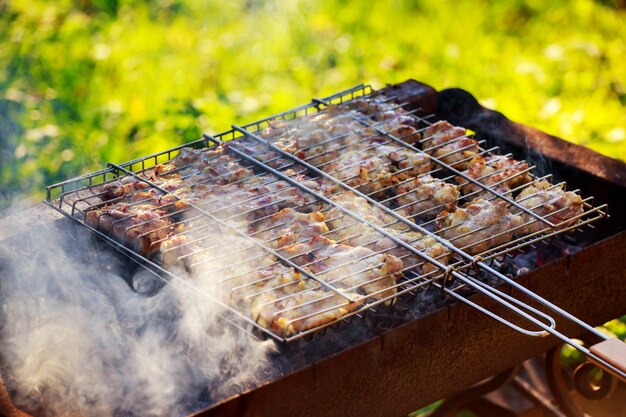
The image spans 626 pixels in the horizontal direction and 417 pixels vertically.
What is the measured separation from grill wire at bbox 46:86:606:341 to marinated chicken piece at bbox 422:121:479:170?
0.04ft

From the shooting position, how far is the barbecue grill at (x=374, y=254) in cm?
301

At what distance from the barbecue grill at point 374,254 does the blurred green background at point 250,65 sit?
2339 mm

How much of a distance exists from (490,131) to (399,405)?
2.02m

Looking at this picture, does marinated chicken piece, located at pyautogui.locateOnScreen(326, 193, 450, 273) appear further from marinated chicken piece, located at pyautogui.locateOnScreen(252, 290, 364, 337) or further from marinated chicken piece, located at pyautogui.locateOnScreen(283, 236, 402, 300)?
marinated chicken piece, located at pyautogui.locateOnScreen(252, 290, 364, 337)

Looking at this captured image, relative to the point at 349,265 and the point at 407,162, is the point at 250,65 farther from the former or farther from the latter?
the point at 349,265

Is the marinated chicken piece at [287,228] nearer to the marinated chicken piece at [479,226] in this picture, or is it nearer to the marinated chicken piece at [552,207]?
the marinated chicken piece at [479,226]

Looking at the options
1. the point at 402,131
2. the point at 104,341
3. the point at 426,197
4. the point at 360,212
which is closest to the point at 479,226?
the point at 426,197

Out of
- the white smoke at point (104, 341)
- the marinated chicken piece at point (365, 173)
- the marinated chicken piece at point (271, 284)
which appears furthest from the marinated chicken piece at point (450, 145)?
the white smoke at point (104, 341)

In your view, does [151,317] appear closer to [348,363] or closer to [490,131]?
[348,363]

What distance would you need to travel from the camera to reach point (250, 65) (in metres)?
7.95

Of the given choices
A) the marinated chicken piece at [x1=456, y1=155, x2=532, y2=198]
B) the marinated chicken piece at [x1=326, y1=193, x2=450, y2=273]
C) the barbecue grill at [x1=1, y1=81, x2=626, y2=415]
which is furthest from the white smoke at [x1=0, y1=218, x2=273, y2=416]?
the marinated chicken piece at [x1=456, y1=155, x2=532, y2=198]

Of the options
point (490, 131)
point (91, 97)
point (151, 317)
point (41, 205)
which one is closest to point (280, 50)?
point (91, 97)

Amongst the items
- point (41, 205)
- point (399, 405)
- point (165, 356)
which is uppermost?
point (41, 205)

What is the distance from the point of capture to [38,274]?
11.3ft
